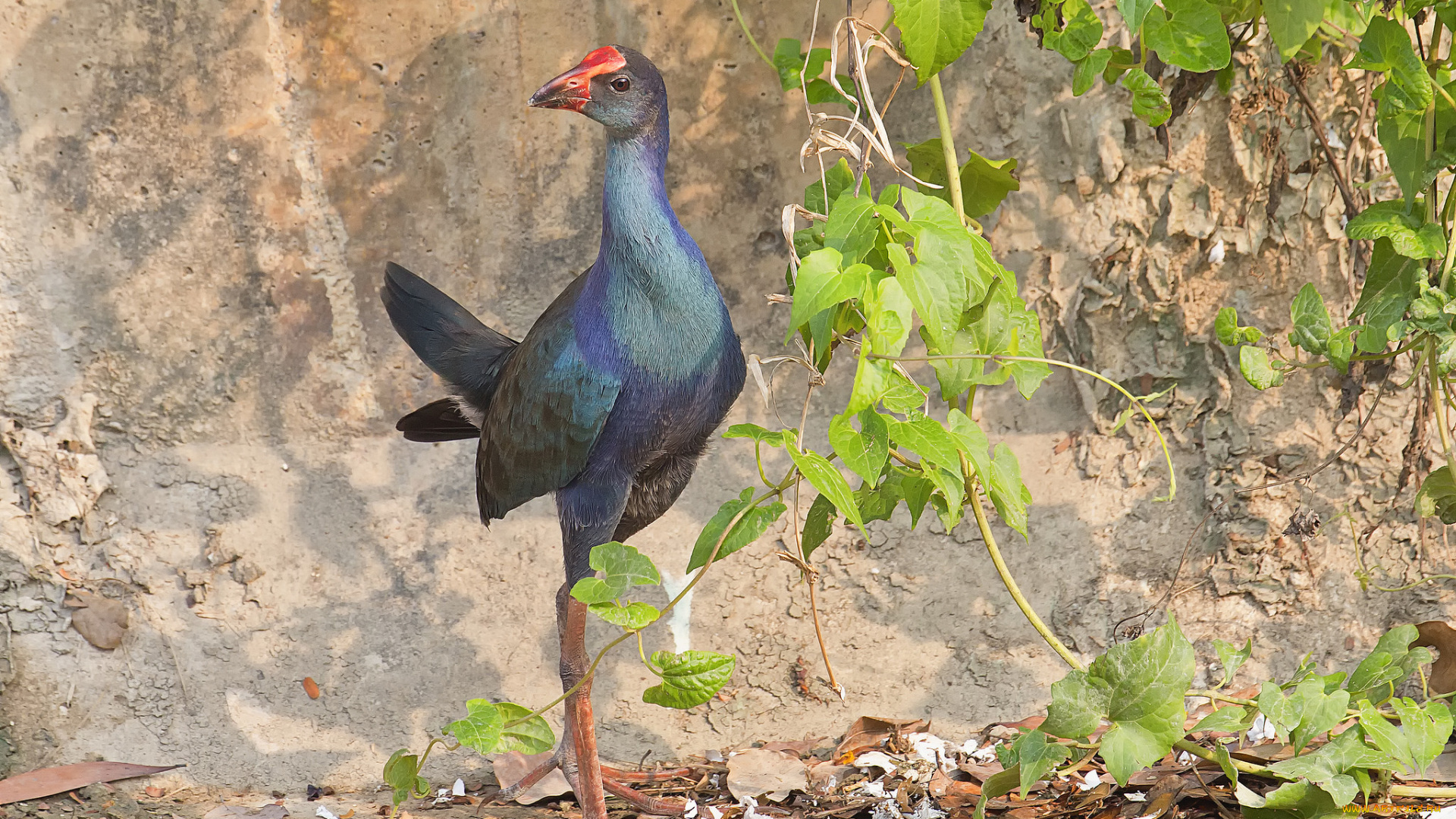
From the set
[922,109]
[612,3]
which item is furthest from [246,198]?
[922,109]

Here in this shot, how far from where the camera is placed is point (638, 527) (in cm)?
280

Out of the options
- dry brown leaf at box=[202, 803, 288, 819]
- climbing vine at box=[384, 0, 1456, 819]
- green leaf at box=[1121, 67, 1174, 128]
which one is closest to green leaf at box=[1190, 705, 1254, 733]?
climbing vine at box=[384, 0, 1456, 819]

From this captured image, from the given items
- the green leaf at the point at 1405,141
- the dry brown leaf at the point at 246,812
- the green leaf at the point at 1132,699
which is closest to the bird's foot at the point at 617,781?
the dry brown leaf at the point at 246,812

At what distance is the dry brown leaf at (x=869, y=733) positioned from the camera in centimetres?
287

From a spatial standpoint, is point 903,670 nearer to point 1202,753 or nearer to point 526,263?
point 1202,753

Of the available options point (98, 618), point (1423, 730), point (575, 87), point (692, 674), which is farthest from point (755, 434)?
point (98, 618)

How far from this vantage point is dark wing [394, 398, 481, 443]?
296 centimetres

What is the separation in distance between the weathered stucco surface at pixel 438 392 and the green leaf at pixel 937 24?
4.57 ft

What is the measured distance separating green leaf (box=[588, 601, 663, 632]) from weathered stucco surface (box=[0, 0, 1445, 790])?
1274mm

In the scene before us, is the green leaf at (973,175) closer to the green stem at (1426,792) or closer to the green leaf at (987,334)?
the green leaf at (987,334)

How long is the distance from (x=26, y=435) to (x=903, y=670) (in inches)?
99.6

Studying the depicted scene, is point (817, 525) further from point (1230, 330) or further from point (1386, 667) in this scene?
point (1386, 667)

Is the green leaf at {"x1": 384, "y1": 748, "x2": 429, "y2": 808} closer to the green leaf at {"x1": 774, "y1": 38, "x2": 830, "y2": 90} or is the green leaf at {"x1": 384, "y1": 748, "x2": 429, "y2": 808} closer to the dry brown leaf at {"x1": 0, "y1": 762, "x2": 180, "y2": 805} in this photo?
the dry brown leaf at {"x1": 0, "y1": 762, "x2": 180, "y2": 805}

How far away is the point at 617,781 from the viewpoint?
2.84 metres
